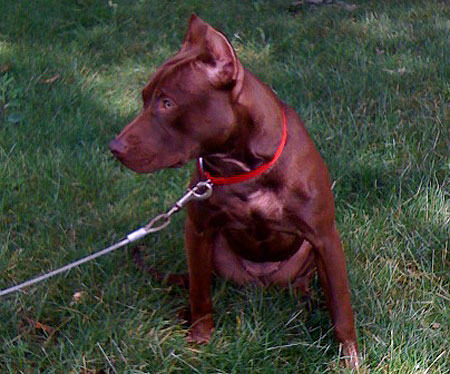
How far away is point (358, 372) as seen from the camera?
2154 millimetres

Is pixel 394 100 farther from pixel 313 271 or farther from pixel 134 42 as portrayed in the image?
pixel 134 42

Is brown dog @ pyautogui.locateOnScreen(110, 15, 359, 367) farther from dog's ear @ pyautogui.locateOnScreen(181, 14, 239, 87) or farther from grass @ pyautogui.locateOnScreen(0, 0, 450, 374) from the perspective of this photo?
grass @ pyautogui.locateOnScreen(0, 0, 450, 374)

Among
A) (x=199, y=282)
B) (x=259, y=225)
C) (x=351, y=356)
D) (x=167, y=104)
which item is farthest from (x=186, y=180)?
(x=167, y=104)

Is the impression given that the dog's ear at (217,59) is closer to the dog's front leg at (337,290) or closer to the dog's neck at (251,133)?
the dog's neck at (251,133)

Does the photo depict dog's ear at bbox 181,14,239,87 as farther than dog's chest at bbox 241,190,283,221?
No

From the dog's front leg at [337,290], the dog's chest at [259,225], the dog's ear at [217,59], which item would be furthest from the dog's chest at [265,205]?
the dog's ear at [217,59]

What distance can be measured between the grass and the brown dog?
4.7 inches

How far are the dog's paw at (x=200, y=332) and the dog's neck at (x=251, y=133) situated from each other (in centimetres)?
54

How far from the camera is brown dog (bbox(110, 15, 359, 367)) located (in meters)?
1.86

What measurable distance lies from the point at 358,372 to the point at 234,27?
134 inches

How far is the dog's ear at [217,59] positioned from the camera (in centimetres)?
183

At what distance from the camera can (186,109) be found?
6.07 ft

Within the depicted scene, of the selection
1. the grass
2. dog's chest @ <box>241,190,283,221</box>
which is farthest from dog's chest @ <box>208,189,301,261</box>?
the grass

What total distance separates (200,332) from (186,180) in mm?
1025
